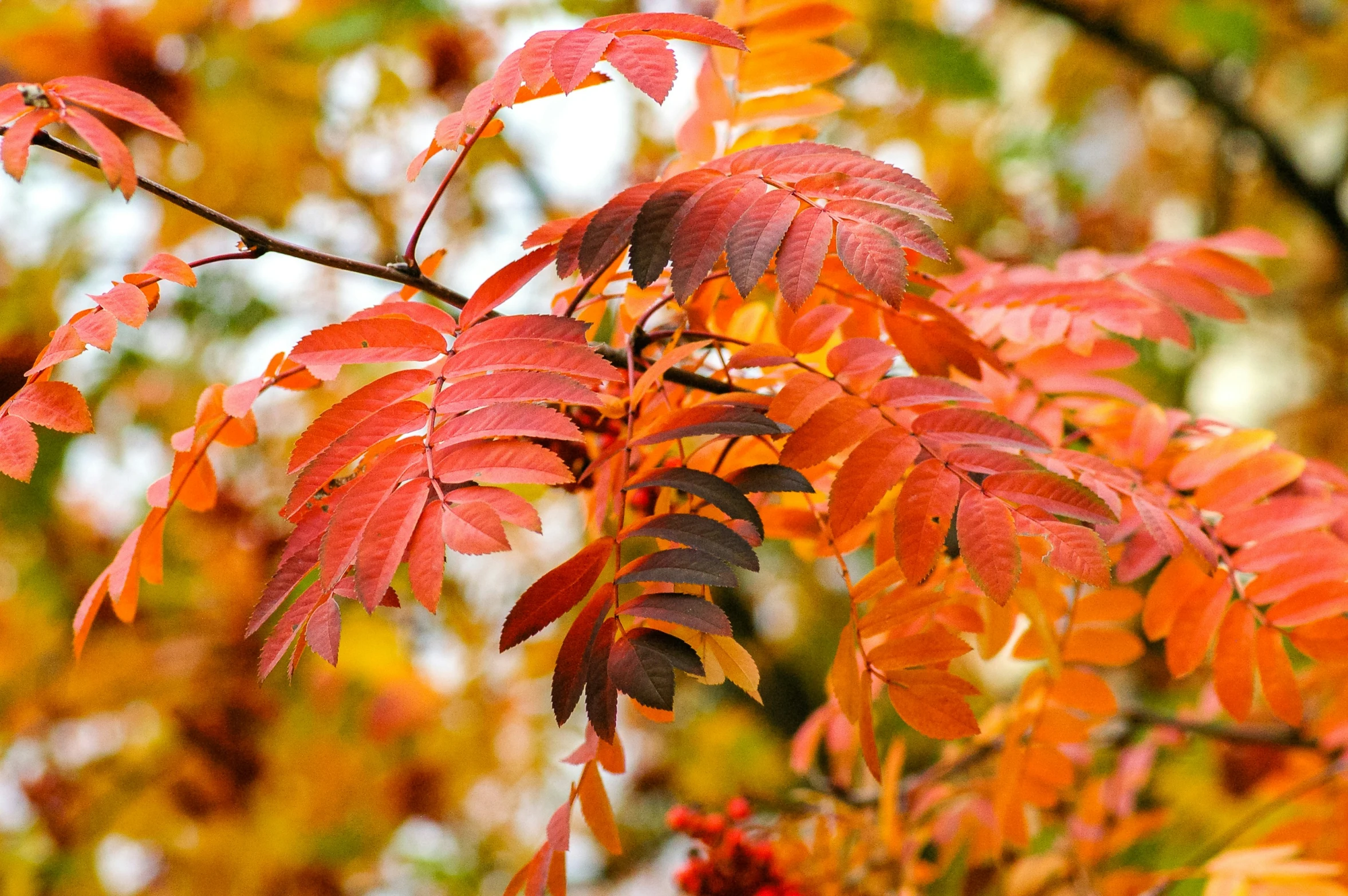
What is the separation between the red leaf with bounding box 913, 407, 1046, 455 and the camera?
738 millimetres

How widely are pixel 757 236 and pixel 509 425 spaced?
8.9 inches

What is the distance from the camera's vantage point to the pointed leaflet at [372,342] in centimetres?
74

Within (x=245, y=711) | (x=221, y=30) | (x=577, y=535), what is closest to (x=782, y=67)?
(x=577, y=535)

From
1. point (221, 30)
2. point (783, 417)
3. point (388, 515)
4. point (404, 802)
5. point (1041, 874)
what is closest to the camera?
point (388, 515)

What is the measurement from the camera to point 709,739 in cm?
308

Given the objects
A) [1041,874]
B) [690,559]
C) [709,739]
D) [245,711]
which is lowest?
[709,739]

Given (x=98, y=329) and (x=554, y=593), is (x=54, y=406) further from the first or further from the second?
(x=554, y=593)

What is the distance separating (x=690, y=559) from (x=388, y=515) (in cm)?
21

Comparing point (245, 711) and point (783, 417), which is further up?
point (783, 417)

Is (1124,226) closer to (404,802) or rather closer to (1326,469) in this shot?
(1326,469)

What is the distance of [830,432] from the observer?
2.50 feet

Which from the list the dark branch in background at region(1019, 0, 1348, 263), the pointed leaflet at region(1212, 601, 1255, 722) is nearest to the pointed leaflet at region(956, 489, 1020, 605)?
the pointed leaflet at region(1212, 601, 1255, 722)

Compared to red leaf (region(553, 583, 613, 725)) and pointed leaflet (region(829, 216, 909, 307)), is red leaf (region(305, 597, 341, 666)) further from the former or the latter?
pointed leaflet (region(829, 216, 909, 307))

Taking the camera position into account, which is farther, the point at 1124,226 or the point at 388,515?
the point at 1124,226
